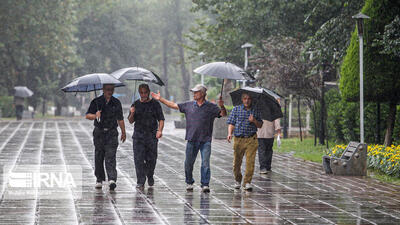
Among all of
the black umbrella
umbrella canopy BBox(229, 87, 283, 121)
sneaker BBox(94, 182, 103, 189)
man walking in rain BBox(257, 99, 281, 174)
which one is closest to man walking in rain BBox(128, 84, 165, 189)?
the black umbrella

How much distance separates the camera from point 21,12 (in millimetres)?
49125

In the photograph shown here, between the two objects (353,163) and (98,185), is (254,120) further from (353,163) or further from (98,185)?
(353,163)

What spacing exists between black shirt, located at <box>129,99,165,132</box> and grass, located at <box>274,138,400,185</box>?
4701 millimetres

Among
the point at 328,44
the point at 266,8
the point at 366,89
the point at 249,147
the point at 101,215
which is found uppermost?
the point at 266,8

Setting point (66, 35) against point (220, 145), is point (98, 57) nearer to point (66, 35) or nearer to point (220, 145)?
point (66, 35)

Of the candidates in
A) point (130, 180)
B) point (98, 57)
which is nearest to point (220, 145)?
point (130, 180)

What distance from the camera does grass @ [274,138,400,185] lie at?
14.2m

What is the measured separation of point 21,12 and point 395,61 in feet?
116

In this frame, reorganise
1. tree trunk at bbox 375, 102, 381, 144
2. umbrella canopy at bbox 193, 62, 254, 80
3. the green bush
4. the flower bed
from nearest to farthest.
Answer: umbrella canopy at bbox 193, 62, 254, 80, the flower bed, tree trunk at bbox 375, 102, 381, 144, the green bush

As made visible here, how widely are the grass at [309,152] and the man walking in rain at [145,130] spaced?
4.60 metres

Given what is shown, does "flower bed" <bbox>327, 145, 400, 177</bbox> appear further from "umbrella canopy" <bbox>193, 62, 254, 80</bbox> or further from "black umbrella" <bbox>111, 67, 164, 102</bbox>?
"black umbrella" <bbox>111, 67, 164, 102</bbox>

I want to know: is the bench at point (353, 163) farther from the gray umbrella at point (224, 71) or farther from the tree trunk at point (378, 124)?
the tree trunk at point (378, 124)

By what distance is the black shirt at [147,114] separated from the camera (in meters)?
11.8

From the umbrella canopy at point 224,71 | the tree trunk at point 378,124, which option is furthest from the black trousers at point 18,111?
the umbrella canopy at point 224,71
